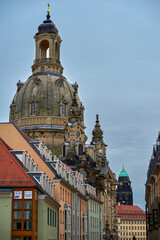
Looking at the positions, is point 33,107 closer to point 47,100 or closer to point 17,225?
point 47,100

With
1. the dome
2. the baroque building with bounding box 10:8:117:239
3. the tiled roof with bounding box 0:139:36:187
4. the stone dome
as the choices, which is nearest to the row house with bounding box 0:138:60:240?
the tiled roof with bounding box 0:139:36:187

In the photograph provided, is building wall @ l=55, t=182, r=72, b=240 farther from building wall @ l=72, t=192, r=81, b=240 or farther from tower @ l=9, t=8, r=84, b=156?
tower @ l=9, t=8, r=84, b=156

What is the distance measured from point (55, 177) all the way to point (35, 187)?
13.2 meters

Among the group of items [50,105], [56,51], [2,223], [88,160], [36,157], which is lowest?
[2,223]

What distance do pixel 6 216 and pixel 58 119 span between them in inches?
3437

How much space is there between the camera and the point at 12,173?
3847cm

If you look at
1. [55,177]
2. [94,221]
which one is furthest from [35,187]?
[94,221]

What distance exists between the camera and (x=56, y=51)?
452 ft

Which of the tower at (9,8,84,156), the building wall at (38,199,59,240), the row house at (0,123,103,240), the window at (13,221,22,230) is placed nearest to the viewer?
the window at (13,221,22,230)

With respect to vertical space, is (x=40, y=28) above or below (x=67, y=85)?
above

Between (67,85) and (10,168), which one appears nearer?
(10,168)

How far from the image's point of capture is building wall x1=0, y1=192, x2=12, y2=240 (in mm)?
37375

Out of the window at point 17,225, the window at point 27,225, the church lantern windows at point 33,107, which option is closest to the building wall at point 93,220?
the church lantern windows at point 33,107

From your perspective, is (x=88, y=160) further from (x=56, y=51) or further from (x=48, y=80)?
(x=56, y=51)
